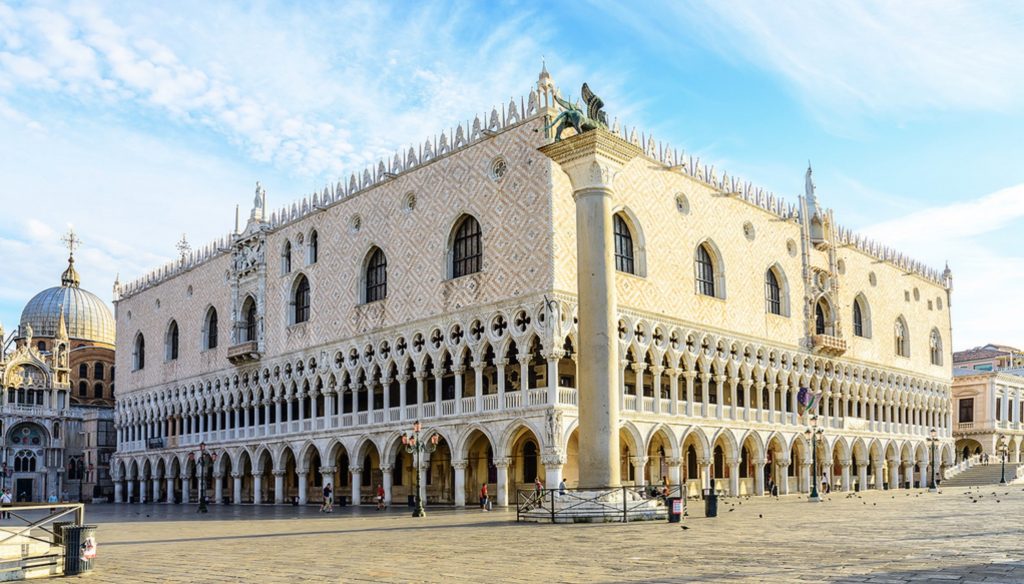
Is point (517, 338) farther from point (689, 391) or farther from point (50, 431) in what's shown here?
point (50, 431)

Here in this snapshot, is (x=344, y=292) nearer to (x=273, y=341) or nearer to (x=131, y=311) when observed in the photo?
(x=273, y=341)

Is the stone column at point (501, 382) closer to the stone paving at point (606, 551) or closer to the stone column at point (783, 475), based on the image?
the stone paving at point (606, 551)

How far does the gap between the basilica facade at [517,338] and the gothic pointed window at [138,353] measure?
438cm

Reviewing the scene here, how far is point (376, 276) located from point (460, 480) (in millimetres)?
9364

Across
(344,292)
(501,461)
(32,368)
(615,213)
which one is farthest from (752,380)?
(32,368)

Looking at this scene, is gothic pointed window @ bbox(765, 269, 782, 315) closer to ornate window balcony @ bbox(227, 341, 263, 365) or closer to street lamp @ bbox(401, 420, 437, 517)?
street lamp @ bbox(401, 420, 437, 517)

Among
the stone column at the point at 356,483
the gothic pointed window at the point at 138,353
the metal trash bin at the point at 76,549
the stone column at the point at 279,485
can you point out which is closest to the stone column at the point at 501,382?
the stone column at the point at 356,483

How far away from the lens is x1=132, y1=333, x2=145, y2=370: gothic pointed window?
56750 millimetres

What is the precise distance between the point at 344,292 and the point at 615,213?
1168 cm

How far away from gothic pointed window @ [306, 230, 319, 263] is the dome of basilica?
131 feet

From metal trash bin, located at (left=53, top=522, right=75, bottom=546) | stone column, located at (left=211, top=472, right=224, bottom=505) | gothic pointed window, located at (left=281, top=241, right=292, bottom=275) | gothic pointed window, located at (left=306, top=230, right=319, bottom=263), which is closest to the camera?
metal trash bin, located at (left=53, top=522, right=75, bottom=546)

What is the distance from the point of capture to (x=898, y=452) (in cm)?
4931

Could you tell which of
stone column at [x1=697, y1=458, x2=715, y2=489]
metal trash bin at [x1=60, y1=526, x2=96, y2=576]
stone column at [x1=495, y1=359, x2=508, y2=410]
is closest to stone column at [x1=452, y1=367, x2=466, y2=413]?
stone column at [x1=495, y1=359, x2=508, y2=410]

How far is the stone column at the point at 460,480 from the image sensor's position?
32.5 m
